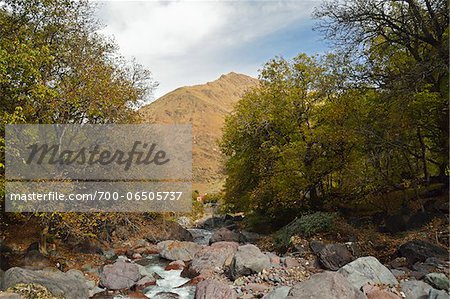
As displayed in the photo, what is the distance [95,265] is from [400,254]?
13.5 meters

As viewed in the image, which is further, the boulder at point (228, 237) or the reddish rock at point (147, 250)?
the boulder at point (228, 237)

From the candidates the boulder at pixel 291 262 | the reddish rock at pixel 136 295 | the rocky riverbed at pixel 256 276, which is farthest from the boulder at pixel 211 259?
the reddish rock at pixel 136 295

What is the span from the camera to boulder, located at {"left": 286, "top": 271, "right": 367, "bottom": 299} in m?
9.16

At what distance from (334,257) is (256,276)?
312 cm

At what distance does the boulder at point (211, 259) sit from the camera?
632 inches

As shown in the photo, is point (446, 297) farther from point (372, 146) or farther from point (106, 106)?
point (106, 106)

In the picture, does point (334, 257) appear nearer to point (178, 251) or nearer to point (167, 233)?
point (178, 251)

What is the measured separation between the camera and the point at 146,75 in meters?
27.0

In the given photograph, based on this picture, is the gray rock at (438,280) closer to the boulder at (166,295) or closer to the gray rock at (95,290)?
the boulder at (166,295)

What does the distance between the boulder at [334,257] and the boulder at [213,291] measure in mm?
4113

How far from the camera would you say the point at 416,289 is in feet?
33.3

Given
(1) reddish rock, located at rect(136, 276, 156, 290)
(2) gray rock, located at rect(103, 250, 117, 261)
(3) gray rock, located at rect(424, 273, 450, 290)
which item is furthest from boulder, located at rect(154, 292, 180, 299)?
(3) gray rock, located at rect(424, 273, 450, 290)

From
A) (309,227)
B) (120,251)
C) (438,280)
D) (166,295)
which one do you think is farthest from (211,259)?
(438,280)

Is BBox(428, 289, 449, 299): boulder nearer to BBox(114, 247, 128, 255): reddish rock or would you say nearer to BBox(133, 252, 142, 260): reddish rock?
BBox(133, 252, 142, 260): reddish rock
